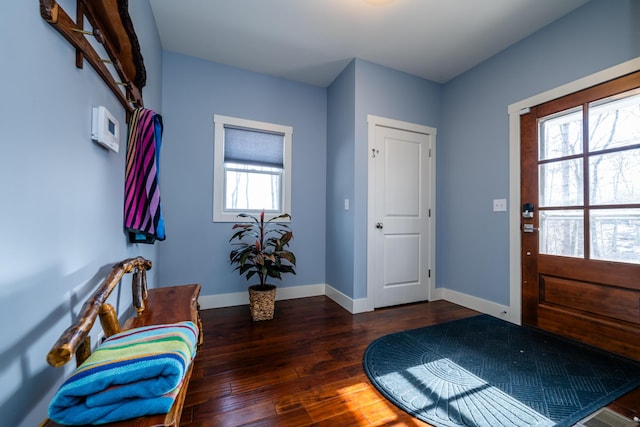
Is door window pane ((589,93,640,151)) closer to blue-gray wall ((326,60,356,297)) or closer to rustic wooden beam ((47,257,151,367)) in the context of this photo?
blue-gray wall ((326,60,356,297))

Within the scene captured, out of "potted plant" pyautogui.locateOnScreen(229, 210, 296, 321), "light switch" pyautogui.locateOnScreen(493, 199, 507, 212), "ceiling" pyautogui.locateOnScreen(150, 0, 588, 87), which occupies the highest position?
"ceiling" pyautogui.locateOnScreen(150, 0, 588, 87)

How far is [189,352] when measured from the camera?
0.87 m

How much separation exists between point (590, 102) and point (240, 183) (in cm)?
324

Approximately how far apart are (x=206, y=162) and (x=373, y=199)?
1.88 metres

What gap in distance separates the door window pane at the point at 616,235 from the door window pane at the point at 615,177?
3.6 inches

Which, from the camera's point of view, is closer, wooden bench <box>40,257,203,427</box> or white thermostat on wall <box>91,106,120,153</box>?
wooden bench <box>40,257,203,427</box>

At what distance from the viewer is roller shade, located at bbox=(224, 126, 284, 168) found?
290cm

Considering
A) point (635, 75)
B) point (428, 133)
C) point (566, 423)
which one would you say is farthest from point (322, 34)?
point (566, 423)

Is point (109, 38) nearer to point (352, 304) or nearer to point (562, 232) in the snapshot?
point (352, 304)

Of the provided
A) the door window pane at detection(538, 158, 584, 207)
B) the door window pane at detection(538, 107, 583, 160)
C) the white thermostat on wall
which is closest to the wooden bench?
the white thermostat on wall

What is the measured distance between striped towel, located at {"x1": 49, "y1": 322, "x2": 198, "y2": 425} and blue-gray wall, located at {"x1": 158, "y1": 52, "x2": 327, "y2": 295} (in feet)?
6.61

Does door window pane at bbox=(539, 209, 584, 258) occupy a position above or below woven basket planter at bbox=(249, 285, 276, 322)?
above

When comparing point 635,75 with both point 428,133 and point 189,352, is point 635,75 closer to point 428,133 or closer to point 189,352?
point 428,133

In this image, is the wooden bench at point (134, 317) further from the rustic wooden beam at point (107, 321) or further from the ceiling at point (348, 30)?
the ceiling at point (348, 30)
